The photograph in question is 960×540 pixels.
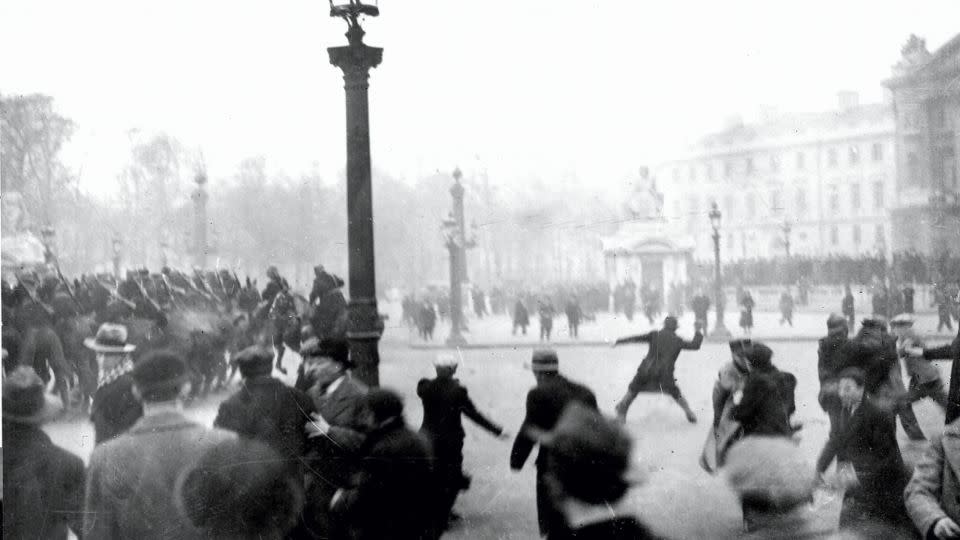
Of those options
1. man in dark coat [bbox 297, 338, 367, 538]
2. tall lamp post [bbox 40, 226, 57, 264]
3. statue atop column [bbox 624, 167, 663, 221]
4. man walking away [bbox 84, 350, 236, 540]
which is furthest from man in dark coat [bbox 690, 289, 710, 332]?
tall lamp post [bbox 40, 226, 57, 264]

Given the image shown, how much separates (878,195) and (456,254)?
8.68ft

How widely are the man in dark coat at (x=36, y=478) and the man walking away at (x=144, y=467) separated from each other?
0.62 metres

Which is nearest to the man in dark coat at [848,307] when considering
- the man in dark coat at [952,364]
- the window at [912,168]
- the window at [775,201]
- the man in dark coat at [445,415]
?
the man in dark coat at [952,364]

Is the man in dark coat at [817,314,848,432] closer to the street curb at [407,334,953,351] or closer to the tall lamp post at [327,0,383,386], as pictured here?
the street curb at [407,334,953,351]

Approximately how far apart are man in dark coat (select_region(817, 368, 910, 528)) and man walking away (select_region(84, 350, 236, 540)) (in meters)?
3.44

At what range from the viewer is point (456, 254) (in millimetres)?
6203

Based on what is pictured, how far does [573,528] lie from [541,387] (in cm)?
73

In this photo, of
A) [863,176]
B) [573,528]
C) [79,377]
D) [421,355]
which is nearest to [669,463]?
[573,528]

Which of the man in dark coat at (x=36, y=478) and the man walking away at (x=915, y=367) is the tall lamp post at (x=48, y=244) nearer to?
the man in dark coat at (x=36, y=478)

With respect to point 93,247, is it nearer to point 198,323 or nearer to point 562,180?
point 198,323

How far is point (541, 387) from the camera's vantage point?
15.5 feet

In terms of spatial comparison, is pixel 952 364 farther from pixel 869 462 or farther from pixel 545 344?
pixel 545 344

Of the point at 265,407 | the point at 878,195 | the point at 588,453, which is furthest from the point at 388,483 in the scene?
the point at 878,195

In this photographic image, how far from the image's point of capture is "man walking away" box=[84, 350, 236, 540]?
3400 millimetres
